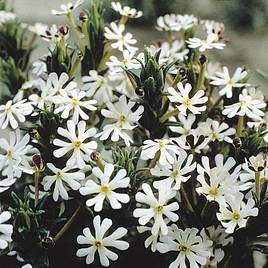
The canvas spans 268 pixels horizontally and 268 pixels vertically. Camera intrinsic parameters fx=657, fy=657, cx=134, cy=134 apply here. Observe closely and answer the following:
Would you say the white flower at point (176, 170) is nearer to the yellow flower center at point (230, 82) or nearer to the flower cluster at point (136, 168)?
the flower cluster at point (136, 168)

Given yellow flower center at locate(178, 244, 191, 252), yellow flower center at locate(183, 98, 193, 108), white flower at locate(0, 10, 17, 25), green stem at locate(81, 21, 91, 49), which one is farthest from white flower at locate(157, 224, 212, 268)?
white flower at locate(0, 10, 17, 25)

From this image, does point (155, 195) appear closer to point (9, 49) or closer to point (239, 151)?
point (239, 151)

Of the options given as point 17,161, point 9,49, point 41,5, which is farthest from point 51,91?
point 41,5

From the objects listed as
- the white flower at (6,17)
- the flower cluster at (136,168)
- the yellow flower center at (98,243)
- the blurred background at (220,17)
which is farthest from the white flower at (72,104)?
the blurred background at (220,17)

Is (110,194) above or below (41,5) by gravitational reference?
above

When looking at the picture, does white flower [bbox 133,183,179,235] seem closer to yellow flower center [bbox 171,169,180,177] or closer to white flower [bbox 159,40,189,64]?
yellow flower center [bbox 171,169,180,177]

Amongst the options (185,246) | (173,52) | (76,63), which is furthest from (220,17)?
(185,246)
